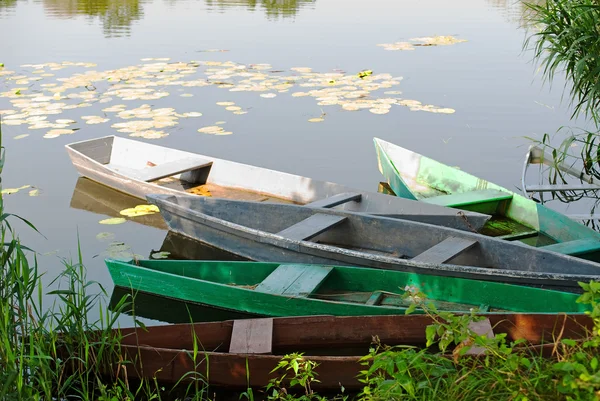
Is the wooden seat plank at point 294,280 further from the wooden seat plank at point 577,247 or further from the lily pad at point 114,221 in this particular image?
the lily pad at point 114,221

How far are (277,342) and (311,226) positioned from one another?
1353mm

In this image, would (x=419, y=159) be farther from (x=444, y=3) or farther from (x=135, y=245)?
(x=444, y=3)

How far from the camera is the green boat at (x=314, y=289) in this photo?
3600mm

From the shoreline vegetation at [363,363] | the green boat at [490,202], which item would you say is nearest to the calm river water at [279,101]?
the green boat at [490,202]

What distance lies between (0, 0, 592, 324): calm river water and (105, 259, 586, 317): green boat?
662 millimetres

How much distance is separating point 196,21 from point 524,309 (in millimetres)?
13455

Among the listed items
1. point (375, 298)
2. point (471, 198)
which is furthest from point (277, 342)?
point (471, 198)

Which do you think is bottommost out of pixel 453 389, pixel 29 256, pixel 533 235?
pixel 29 256

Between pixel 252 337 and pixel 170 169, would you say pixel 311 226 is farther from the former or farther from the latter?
pixel 170 169

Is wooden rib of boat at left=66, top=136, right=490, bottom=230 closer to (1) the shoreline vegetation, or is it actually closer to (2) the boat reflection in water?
(2) the boat reflection in water

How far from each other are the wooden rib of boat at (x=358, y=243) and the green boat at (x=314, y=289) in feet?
0.36

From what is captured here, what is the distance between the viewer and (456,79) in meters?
10.1

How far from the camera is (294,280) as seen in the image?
4.04 meters

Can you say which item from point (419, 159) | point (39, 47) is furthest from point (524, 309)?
point (39, 47)
